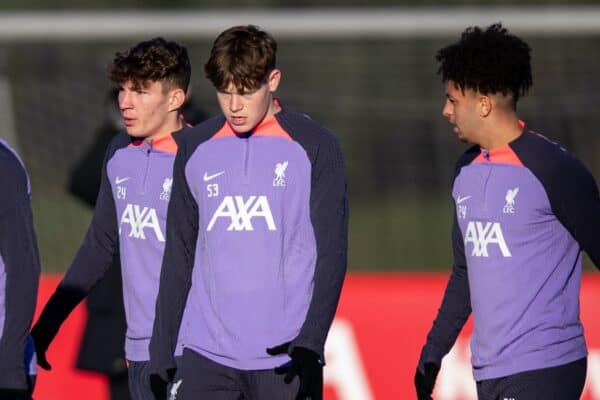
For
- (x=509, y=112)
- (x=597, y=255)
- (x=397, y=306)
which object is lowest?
(x=397, y=306)

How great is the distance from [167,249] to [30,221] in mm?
575

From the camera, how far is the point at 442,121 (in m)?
15.4

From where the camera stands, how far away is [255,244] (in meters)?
5.58

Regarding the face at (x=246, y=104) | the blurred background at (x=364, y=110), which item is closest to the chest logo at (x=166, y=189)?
the face at (x=246, y=104)

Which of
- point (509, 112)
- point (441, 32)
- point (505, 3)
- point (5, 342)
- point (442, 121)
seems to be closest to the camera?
point (5, 342)

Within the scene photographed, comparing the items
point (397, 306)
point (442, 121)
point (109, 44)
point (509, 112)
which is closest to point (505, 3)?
point (109, 44)

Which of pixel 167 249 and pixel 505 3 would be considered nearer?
pixel 167 249

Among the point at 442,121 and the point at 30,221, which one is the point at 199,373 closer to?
the point at 30,221

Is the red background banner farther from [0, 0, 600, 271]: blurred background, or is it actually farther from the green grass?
[0, 0, 600, 271]: blurred background

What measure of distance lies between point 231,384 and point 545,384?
115 cm

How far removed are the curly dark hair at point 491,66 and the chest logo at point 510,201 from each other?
1.21 ft

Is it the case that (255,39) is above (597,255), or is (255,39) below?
above

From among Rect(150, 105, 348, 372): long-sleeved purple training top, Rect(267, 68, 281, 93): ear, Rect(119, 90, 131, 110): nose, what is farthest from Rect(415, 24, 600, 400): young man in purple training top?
Rect(119, 90, 131, 110): nose

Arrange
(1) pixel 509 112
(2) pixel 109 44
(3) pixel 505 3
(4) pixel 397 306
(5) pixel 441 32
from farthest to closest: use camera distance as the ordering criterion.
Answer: (3) pixel 505 3
(2) pixel 109 44
(5) pixel 441 32
(4) pixel 397 306
(1) pixel 509 112
